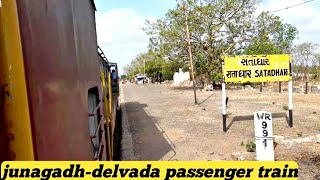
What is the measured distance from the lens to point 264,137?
5133 mm

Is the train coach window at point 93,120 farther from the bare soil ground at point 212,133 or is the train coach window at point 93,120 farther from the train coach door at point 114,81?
the train coach door at point 114,81

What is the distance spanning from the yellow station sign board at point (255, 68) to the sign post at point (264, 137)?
431 centimetres

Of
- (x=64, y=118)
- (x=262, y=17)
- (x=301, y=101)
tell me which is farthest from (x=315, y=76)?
(x=64, y=118)

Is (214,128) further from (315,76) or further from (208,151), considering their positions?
(315,76)

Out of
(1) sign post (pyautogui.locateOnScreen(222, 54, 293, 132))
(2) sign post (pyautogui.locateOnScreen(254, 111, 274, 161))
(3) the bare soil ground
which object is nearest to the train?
(2) sign post (pyautogui.locateOnScreen(254, 111, 274, 161))

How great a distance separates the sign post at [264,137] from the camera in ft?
16.7

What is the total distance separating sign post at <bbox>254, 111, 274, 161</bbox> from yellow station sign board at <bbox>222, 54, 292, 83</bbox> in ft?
14.1

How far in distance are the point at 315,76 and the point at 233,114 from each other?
3179 centimetres

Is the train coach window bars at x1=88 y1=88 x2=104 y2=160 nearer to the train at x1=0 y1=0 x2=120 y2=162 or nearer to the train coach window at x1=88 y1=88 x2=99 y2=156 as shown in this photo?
the train coach window at x1=88 y1=88 x2=99 y2=156

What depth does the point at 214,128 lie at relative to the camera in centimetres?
992

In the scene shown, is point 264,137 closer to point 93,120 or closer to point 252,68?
point 93,120

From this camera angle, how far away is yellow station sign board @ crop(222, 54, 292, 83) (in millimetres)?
9359

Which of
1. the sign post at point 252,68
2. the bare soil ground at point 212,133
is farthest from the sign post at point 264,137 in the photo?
the sign post at point 252,68

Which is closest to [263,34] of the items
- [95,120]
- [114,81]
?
[114,81]
